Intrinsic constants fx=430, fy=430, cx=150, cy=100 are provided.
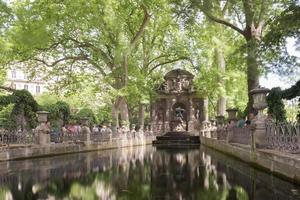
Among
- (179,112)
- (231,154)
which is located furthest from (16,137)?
(179,112)

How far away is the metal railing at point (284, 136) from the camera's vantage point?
11695mm

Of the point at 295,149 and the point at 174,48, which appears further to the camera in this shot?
the point at 174,48

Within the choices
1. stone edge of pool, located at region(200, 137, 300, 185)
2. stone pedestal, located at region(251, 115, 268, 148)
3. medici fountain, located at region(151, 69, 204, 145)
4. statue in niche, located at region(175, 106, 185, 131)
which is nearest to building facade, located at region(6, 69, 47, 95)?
medici fountain, located at region(151, 69, 204, 145)

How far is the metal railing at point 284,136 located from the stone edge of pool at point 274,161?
314 mm

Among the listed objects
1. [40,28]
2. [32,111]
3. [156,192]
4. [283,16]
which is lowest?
[156,192]

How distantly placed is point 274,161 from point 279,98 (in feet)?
23.9

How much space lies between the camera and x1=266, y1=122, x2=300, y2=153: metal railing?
38.4 feet

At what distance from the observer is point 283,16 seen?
46.5ft

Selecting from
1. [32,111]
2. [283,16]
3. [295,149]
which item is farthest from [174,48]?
[295,149]

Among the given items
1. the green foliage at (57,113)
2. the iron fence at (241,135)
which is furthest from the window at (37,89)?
the iron fence at (241,135)

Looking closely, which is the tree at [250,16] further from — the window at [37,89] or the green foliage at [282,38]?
the window at [37,89]

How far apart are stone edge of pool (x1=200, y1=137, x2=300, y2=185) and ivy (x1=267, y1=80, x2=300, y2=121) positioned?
2311 millimetres

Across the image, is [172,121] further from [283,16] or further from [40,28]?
[283,16]

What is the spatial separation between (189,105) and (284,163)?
37.3 meters
